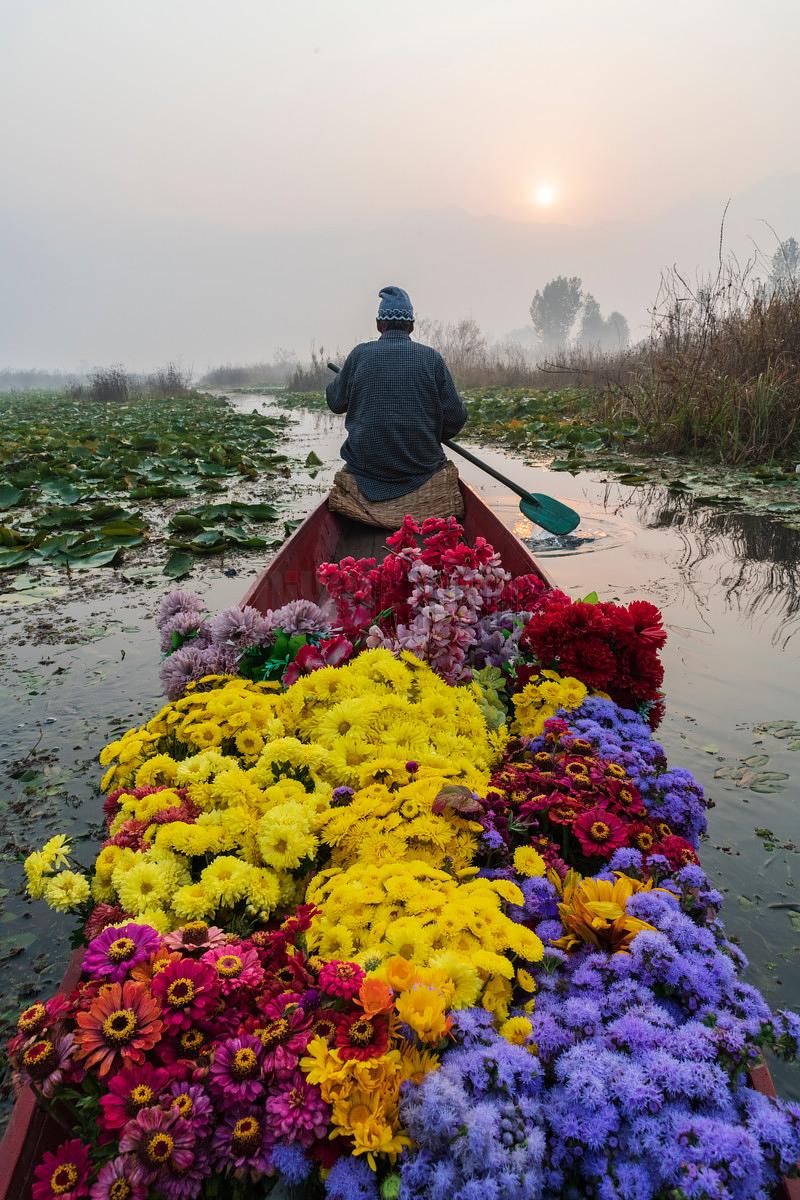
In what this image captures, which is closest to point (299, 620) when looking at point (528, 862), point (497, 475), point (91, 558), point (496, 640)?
point (496, 640)

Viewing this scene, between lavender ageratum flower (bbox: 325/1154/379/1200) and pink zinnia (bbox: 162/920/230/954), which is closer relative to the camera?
lavender ageratum flower (bbox: 325/1154/379/1200)

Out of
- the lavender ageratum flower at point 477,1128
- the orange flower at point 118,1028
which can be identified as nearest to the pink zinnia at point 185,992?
the orange flower at point 118,1028

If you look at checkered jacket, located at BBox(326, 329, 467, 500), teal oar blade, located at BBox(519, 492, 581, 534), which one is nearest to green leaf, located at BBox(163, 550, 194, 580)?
checkered jacket, located at BBox(326, 329, 467, 500)

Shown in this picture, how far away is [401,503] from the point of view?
5266 mm

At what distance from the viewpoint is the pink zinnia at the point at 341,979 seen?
111cm

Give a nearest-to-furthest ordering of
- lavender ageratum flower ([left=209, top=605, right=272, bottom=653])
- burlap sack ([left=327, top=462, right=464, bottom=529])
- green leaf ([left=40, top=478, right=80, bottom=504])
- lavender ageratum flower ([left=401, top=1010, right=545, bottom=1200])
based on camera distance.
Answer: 1. lavender ageratum flower ([left=401, top=1010, right=545, bottom=1200])
2. lavender ageratum flower ([left=209, top=605, right=272, bottom=653])
3. burlap sack ([left=327, top=462, right=464, bottom=529])
4. green leaf ([left=40, top=478, right=80, bottom=504])

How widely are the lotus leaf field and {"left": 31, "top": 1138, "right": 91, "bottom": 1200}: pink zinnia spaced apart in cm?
503

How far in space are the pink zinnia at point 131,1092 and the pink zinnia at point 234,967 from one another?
160 millimetres

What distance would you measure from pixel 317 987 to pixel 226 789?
1.94 feet

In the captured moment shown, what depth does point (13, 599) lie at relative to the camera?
206 inches

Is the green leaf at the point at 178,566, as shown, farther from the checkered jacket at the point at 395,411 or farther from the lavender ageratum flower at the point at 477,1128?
the lavender ageratum flower at the point at 477,1128

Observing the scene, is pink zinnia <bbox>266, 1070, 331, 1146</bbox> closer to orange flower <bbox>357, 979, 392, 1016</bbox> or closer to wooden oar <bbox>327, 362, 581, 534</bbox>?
orange flower <bbox>357, 979, 392, 1016</bbox>

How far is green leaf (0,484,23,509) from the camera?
823cm

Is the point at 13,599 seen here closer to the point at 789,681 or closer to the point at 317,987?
the point at 317,987
